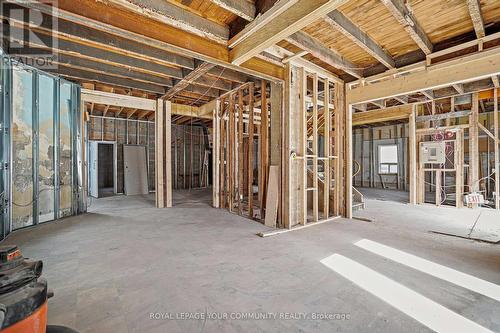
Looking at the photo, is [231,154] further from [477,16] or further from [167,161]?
[477,16]

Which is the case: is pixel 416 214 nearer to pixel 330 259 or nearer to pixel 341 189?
pixel 341 189

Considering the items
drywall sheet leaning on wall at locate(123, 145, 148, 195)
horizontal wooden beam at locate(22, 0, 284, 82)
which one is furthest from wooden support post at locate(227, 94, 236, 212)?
drywall sheet leaning on wall at locate(123, 145, 148, 195)

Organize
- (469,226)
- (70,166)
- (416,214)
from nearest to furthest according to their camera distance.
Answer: (469,226) → (70,166) → (416,214)

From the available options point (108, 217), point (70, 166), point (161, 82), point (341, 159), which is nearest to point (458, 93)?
point (341, 159)

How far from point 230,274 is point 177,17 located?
2.83 meters

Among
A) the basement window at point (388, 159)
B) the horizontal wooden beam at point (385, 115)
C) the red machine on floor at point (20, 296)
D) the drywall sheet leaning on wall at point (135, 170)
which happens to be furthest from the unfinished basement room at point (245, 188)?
the basement window at point (388, 159)

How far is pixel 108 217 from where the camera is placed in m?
4.65

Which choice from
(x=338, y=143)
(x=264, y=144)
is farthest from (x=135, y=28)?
(x=338, y=143)

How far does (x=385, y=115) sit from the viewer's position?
24.6ft

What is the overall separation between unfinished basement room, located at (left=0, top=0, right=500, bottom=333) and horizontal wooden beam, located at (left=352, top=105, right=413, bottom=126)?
0.60 meters

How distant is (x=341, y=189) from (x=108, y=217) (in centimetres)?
493

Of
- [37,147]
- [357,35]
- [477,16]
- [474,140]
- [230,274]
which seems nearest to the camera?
[230,274]

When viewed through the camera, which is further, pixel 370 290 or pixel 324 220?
pixel 324 220

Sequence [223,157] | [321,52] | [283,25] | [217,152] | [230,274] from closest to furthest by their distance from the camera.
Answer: [230,274] → [283,25] → [321,52] → [223,157] → [217,152]
